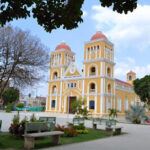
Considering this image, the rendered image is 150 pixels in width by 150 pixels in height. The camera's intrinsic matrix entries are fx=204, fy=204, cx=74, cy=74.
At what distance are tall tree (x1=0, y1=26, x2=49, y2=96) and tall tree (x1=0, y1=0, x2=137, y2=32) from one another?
6057mm

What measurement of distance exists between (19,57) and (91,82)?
27615 millimetres

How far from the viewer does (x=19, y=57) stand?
1162 cm

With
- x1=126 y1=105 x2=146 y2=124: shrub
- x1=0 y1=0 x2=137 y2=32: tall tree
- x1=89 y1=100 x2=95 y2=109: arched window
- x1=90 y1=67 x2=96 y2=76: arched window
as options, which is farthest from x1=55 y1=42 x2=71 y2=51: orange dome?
x1=0 y1=0 x2=137 y2=32: tall tree

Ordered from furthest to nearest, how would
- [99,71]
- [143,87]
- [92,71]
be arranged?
1. [92,71]
2. [99,71]
3. [143,87]

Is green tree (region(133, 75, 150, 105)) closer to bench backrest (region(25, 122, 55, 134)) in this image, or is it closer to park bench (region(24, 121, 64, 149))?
bench backrest (region(25, 122, 55, 134))

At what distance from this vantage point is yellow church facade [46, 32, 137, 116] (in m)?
37.1

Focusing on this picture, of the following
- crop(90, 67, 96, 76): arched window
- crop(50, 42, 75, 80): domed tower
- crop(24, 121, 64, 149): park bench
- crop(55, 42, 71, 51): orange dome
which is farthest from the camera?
crop(55, 42, 71, 51): orange dome

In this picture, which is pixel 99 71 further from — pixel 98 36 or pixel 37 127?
pixel 37 127

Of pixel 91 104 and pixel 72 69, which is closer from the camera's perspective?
pixel 91 104

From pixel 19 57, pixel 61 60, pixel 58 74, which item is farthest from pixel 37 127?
pixel 61 60

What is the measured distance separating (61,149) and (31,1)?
5077mm

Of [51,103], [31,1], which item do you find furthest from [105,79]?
→ [31,1]

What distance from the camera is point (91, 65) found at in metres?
38.8

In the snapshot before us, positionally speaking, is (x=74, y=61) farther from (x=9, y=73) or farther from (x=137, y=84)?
(x=9, y=73)
